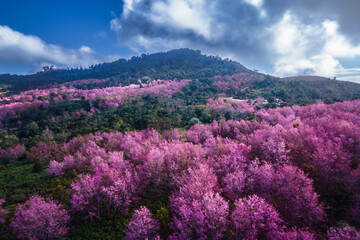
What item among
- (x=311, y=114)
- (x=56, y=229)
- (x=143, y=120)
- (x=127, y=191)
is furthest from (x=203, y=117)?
(x=56, y=229)

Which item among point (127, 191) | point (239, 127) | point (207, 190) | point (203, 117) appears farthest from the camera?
point (203, 117)

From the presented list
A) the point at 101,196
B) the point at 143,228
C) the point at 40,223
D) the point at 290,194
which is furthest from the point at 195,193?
the point at 40,223

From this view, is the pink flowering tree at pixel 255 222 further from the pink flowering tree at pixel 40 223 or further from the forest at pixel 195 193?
the pink flowering tree at pixel 40 223

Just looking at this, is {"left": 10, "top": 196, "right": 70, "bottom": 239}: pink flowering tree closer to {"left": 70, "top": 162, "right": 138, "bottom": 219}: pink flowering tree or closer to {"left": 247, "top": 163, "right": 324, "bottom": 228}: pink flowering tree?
{"left": 70, "top": 162, "right": 138, "bottom": 219}: pink flowering tree

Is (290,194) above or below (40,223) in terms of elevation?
above

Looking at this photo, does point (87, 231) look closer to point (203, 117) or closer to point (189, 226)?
point (189, 226)

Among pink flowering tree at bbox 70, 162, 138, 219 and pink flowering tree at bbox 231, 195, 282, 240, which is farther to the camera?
pink flowering tree at bbox 70, 162, 138, 219

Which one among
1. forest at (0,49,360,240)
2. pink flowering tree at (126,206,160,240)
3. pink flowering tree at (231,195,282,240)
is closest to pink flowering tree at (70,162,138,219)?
forest at (0,49,360,240)

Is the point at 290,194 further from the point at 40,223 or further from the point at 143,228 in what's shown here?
the point at 40,223

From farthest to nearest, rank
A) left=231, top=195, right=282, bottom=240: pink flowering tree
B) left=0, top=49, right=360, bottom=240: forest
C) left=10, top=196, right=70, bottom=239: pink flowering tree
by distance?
1. left=10, top=196, right=70, bottom=239: pink flowering tree
2. left=0, top=49, right=360, bottom=240: forest
3. left=231, top=195, right=282, bottom=240: pink flowering tree

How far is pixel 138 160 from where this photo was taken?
105 ft

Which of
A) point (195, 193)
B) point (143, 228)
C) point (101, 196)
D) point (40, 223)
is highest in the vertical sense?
point (195, 193)

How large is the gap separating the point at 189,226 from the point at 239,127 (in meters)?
48.5

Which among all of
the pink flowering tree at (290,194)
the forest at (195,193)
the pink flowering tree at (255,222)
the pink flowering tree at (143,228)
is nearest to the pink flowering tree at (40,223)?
the forest at (195,193)
